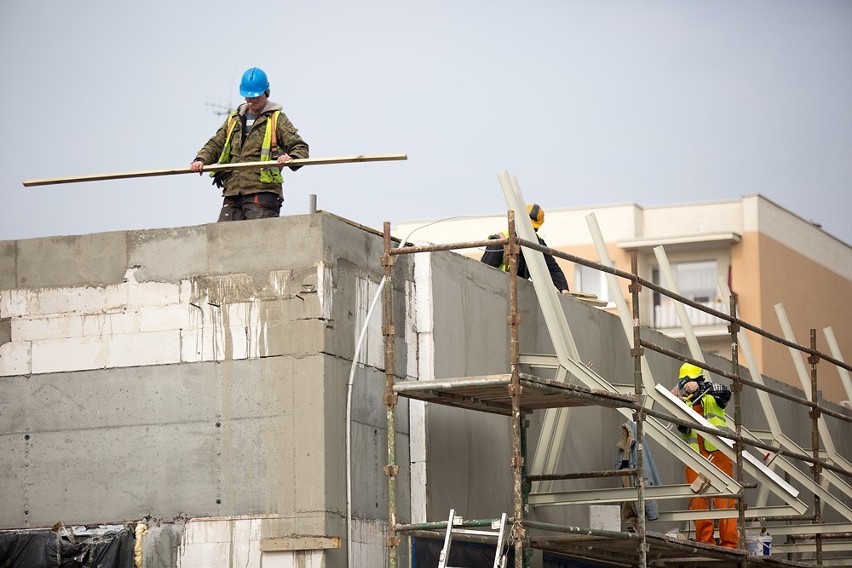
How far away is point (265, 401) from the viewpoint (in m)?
12.3

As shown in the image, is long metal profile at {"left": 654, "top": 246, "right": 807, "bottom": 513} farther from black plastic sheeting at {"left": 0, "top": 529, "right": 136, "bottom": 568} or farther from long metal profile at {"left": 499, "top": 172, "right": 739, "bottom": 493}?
black plastic sheeting at {"left": 0, "top": 529, "right": 136, "bottom": 568}

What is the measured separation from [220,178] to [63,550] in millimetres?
3481

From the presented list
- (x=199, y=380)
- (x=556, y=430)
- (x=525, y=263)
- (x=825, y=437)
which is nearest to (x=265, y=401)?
(x=199, y=380)

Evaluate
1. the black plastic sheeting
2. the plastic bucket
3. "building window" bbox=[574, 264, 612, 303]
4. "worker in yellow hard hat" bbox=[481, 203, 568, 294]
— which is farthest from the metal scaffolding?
"building window" bbox=[574, 264, 612, 303]

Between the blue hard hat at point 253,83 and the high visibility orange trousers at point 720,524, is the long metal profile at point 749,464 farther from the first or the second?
the blue hard hat at point 253,83

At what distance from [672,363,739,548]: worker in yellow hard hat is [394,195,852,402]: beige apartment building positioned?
37.1 meters

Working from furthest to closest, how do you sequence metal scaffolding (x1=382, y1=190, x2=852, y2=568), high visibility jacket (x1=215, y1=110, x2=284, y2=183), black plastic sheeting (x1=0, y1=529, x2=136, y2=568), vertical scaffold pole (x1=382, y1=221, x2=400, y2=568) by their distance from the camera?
high visibility jacket (x1=215, y1=110, x2=284, y2=183) < black plastic sheeting (x1=0, y1=529, x2=136, y2=568) < vertical scaffold pole (x1=382, y1=221, x2=400, y2=568) < metal scaffolding (x1=382, y1=190, x2=852, y2=568)

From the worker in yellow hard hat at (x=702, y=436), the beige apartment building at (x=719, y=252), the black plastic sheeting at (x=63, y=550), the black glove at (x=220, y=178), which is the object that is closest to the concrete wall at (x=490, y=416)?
the worker in yellow hard hat at (x=702, y=436)

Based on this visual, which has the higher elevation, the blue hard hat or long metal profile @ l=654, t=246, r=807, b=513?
the blue hard hat

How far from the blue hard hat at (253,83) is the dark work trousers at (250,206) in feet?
2.88

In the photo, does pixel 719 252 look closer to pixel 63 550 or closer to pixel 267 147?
pixel 267 147

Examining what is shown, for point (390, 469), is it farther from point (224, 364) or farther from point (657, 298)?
point (657, 298)

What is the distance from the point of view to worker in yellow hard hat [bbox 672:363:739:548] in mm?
15953

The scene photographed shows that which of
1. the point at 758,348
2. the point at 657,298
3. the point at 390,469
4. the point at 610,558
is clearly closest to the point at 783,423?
the point at 610,558
